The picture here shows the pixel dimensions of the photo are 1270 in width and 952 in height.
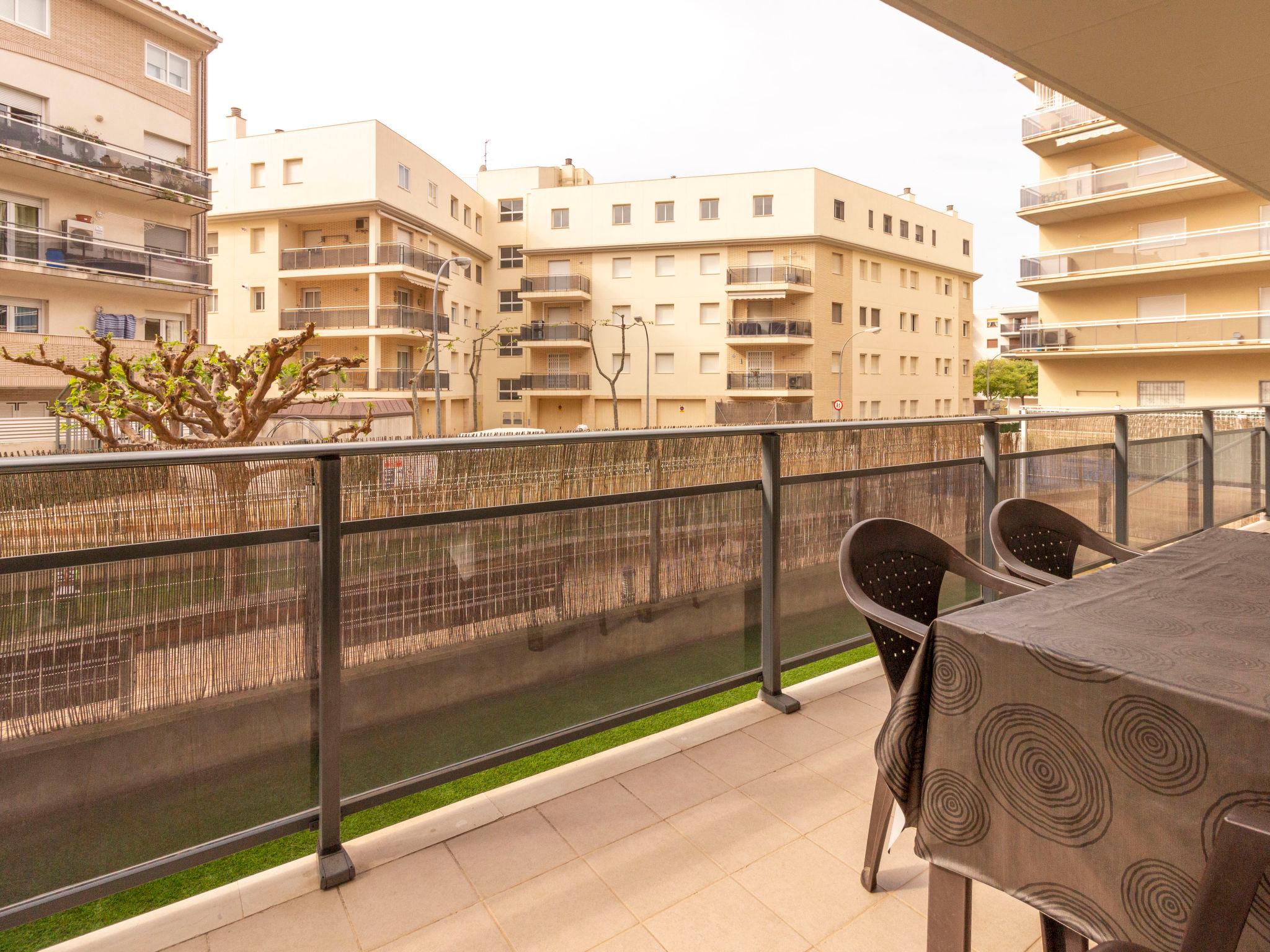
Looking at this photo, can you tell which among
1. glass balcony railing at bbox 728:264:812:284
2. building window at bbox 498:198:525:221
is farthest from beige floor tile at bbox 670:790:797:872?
building window at bbox 498:198:525:221

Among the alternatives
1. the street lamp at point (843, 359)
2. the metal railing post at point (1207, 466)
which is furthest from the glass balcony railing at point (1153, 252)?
the metal railing post at point (1207, 466)

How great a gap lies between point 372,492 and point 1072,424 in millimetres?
4479

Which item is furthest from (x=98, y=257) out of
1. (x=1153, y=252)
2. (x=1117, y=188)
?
(x=1153, y=252)

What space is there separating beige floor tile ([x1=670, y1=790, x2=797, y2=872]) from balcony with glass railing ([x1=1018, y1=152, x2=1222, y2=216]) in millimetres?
26020

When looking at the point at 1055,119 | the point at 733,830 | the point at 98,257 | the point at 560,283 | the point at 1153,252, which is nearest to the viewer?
the point at 733,830

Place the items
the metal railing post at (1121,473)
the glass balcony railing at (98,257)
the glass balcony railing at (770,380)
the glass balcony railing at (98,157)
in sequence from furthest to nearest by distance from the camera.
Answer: the glass balcony railing at (770,380) < the glass balcony railing at (98,257) < the glass balcony railing at (98,157) < the metal railing post at (1121,473)

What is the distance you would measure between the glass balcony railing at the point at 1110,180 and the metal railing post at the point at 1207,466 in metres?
19.8

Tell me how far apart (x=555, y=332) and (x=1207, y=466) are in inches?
Answer: 1376

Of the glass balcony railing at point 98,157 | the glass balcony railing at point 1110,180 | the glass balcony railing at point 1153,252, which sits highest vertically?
the glass balcony railing at point 1110,180

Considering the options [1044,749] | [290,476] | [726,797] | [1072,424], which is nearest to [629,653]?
[726,797]

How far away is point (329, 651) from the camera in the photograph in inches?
77.7

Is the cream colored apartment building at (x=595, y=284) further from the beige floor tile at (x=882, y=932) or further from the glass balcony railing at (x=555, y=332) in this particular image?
the beige floor tile at (x=882, y=932)

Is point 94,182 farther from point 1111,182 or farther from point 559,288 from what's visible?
point 1111,182

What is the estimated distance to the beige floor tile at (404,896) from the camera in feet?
5.69
